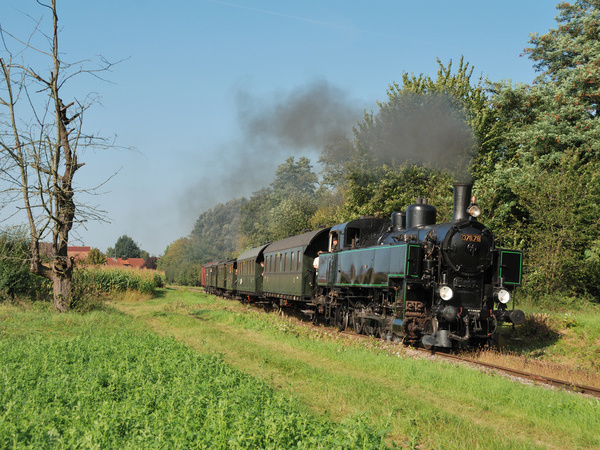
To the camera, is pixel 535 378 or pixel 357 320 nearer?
pixel 535 378

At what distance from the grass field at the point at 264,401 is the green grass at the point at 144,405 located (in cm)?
2

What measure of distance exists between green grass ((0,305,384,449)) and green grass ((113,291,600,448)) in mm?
879

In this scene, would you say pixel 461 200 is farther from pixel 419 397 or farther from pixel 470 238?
pixel 419 397

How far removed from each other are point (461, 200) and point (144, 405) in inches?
380

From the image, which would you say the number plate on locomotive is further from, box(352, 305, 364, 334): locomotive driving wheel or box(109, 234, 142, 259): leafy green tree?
box(109, 234, 142, 259): leafy green tree

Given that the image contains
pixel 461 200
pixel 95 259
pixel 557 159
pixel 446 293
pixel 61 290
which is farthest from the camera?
pixel 95 259

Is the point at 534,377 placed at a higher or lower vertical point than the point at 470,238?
lower

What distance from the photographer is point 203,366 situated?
902 cm

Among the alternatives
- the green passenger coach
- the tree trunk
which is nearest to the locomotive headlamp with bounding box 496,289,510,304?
the green passenger coach

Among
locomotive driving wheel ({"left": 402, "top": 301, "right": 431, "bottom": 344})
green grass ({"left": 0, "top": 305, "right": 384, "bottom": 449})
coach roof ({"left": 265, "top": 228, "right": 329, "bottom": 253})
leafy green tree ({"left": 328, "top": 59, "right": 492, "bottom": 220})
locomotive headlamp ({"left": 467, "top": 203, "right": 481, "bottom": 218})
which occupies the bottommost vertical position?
green grass ({"left": 0, "top": 305, "right": 384, "bottom": 449})

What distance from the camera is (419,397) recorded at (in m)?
8.25

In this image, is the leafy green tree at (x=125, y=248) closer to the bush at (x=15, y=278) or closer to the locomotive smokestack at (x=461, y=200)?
the bush at (x=15, y=278)

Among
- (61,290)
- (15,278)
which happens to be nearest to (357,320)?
(61,290)

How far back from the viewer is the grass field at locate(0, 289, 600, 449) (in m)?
5.36
